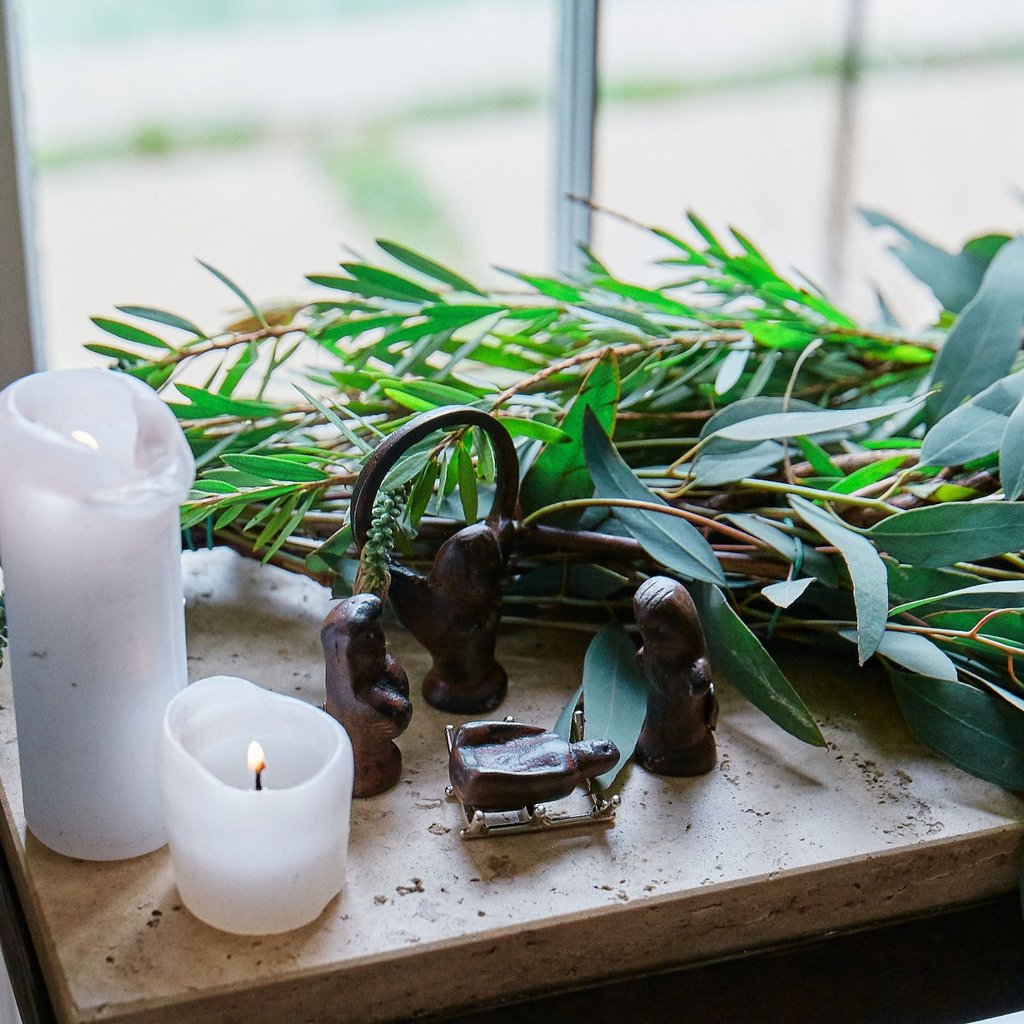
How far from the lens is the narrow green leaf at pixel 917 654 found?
663 millimetres

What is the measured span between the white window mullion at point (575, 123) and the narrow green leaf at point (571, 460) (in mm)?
462

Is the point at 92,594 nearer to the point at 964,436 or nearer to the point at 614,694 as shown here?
the point at 614,694

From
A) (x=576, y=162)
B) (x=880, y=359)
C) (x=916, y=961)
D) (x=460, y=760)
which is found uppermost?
(x=576, y=162)

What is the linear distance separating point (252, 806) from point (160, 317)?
17.4 inches

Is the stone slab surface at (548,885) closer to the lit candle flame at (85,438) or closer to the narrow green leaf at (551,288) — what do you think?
the lit candle flame at (85,438)

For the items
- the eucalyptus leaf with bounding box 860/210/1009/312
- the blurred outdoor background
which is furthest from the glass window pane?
the eucalyptus leaf with bounding box 860/210/1009/312

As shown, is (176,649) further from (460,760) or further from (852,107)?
(852,107)

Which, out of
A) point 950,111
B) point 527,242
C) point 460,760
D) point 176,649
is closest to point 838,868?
point 460,760

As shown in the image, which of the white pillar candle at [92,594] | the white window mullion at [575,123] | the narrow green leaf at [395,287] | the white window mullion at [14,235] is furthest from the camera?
the white window mullion at [575,123]

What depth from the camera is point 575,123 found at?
126cm

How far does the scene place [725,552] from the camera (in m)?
0.75

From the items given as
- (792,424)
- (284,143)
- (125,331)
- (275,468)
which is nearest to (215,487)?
(275,468)

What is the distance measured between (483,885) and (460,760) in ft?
0.20

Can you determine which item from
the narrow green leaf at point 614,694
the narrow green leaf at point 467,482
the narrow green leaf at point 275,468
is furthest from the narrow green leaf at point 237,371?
the narrow green leaf at point 614,694
